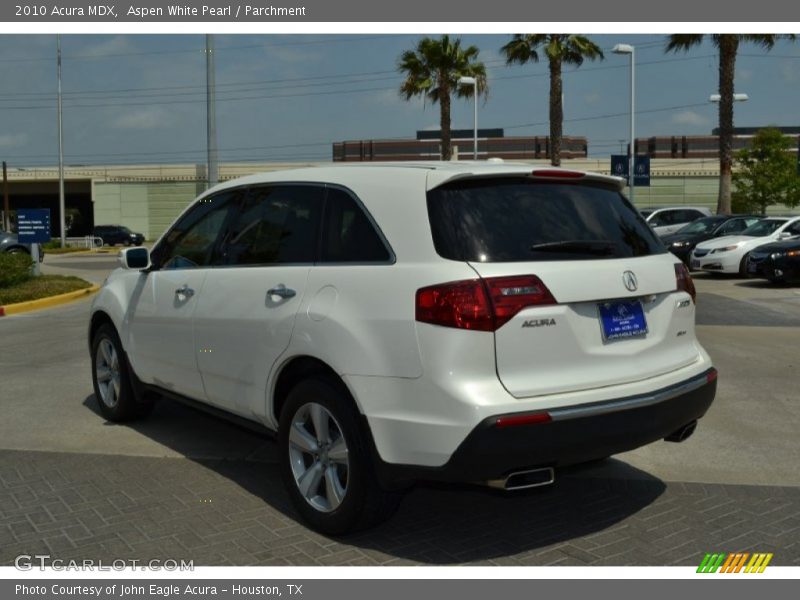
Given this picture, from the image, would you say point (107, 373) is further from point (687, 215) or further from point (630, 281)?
point (687, 215)

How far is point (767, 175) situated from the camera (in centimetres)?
4525

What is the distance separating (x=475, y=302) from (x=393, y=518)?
1.49 m

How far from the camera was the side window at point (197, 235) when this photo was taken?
5.40 metres

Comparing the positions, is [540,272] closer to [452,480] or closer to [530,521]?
[452,480]

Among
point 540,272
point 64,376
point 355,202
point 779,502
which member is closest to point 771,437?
point 779,502

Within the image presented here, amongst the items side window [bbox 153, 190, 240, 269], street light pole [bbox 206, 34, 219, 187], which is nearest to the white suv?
side window [bbox 153, 190, 240, 269]

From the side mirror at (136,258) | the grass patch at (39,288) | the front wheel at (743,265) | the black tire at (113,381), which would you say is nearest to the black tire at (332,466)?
the side mirror at (136,258)

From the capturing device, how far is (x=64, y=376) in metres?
8.66

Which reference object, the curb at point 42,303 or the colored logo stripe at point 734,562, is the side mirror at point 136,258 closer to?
the colored logo stripe at point 734,562

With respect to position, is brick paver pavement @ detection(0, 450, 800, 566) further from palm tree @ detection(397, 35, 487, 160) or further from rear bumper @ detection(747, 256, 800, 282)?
palm tree @ detection(397, 35, 487, 160)

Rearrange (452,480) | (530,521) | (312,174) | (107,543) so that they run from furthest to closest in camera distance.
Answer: (312,174) < (530,521) < (107,543) < (452,480)

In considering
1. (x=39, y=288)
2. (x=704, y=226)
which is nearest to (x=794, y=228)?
(x=704, y=226)

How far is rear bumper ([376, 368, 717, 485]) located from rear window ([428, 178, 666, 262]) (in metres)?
0.72
